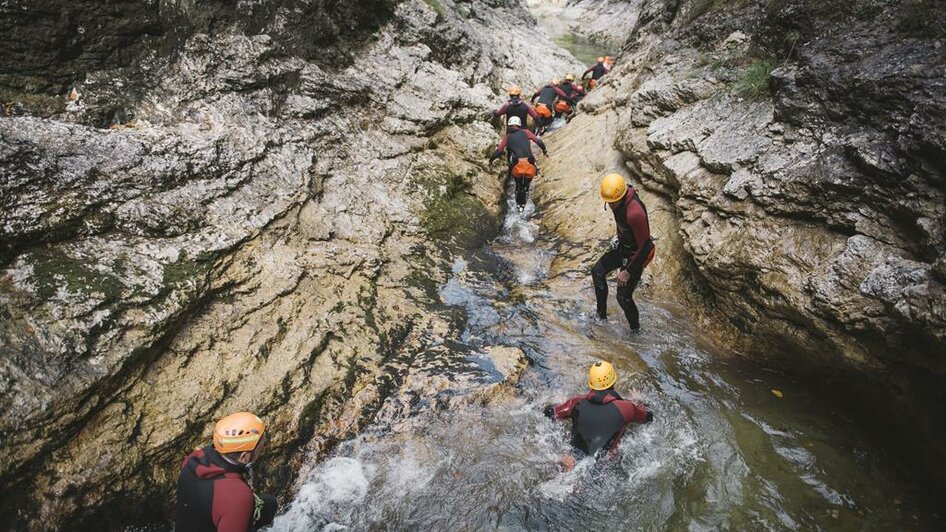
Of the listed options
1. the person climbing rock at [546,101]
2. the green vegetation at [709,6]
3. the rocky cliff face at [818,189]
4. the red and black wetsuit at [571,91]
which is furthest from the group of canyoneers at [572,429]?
the red and black wetsuit at [571,91]

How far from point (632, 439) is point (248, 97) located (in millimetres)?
7136

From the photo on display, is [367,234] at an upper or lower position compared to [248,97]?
lower

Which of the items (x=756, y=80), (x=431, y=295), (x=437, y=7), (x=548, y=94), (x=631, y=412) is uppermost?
(x=756, y=80)

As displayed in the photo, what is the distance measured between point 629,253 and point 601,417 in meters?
2.25

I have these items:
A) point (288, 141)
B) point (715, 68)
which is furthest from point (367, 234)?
point (715, 68)

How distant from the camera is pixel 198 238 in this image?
5848 millimetres

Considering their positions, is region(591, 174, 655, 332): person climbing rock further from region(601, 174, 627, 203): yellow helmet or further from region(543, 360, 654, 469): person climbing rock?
region(543, 360, 654, 469): person climbing rock

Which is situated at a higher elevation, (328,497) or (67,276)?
(67,276)

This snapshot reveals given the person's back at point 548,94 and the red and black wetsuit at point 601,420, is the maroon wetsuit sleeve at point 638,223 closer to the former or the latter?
the red and black wetsuit at point 601,420

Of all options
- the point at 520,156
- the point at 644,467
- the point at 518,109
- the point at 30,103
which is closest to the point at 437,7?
the point at 518,109

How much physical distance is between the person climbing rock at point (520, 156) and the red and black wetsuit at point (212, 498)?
23.8 ft

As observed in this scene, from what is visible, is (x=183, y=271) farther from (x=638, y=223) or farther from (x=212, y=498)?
(x=638, y=223)

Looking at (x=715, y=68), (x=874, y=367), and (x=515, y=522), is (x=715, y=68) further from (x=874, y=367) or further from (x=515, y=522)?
(x=515, y=522)

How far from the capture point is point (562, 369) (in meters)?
6.18
